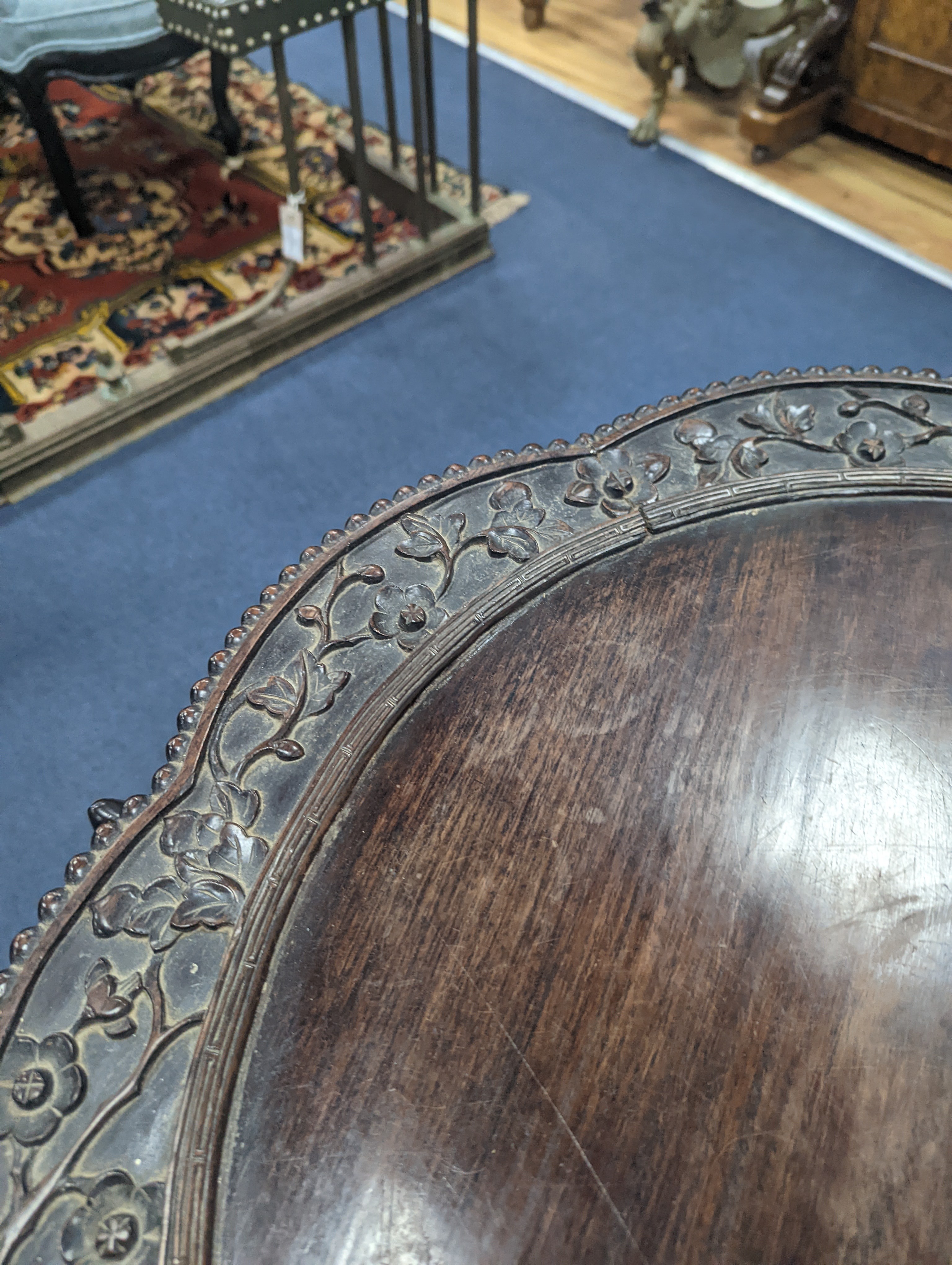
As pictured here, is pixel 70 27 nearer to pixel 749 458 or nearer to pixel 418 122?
pixel 418 122

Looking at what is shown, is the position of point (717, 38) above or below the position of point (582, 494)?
below

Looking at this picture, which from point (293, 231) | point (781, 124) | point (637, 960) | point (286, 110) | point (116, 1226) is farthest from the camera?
point (781, 124)

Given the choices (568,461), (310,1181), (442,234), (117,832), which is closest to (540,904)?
(310,1181)

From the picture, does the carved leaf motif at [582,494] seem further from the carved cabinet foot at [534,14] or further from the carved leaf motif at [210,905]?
the carved cabinet foot at [534,14]

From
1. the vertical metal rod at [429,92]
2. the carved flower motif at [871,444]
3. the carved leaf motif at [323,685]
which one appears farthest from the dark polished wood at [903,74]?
the carved leaf motif at [323,685]

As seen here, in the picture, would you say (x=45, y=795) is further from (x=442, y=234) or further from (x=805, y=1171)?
(x=442, y=234)

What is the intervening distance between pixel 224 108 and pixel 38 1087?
134 inches

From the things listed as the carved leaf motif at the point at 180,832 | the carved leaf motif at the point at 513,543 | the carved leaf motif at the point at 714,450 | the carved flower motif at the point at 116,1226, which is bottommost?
the carved flower motif at the point at 116,1226

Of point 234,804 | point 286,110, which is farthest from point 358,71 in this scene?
point 234,804

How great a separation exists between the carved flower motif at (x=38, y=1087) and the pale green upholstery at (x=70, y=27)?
9.36 feet

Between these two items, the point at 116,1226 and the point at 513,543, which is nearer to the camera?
the point at 116,1226

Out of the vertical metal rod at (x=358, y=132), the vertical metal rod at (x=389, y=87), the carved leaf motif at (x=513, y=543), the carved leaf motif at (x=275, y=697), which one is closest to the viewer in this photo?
the carved leaf motif at (x=275, y=697)

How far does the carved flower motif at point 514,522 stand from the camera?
1155 mm

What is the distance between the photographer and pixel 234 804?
3.13 feet
